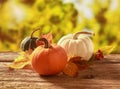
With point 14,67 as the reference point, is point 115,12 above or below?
above

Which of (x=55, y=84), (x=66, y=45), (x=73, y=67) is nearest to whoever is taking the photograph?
(x=55, y=84)

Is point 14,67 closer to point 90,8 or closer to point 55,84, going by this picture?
point 55,84

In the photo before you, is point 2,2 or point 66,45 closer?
point 66,45

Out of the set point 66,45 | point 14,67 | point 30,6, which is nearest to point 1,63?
point 14,67

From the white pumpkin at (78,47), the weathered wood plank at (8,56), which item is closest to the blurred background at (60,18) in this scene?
the weathered wood plank at (8,56)

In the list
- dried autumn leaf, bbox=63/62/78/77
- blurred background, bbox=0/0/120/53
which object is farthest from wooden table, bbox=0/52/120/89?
blurred background, bbox=0/0/120/53

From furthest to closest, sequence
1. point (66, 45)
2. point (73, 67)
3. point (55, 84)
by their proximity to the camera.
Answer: point (66, 45), point (73, 67), point (55, 84)

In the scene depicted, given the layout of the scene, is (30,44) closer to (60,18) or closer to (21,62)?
(21,62)

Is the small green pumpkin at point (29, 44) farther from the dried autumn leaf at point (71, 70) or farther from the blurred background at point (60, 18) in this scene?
the blurred background at point (60, 18)
